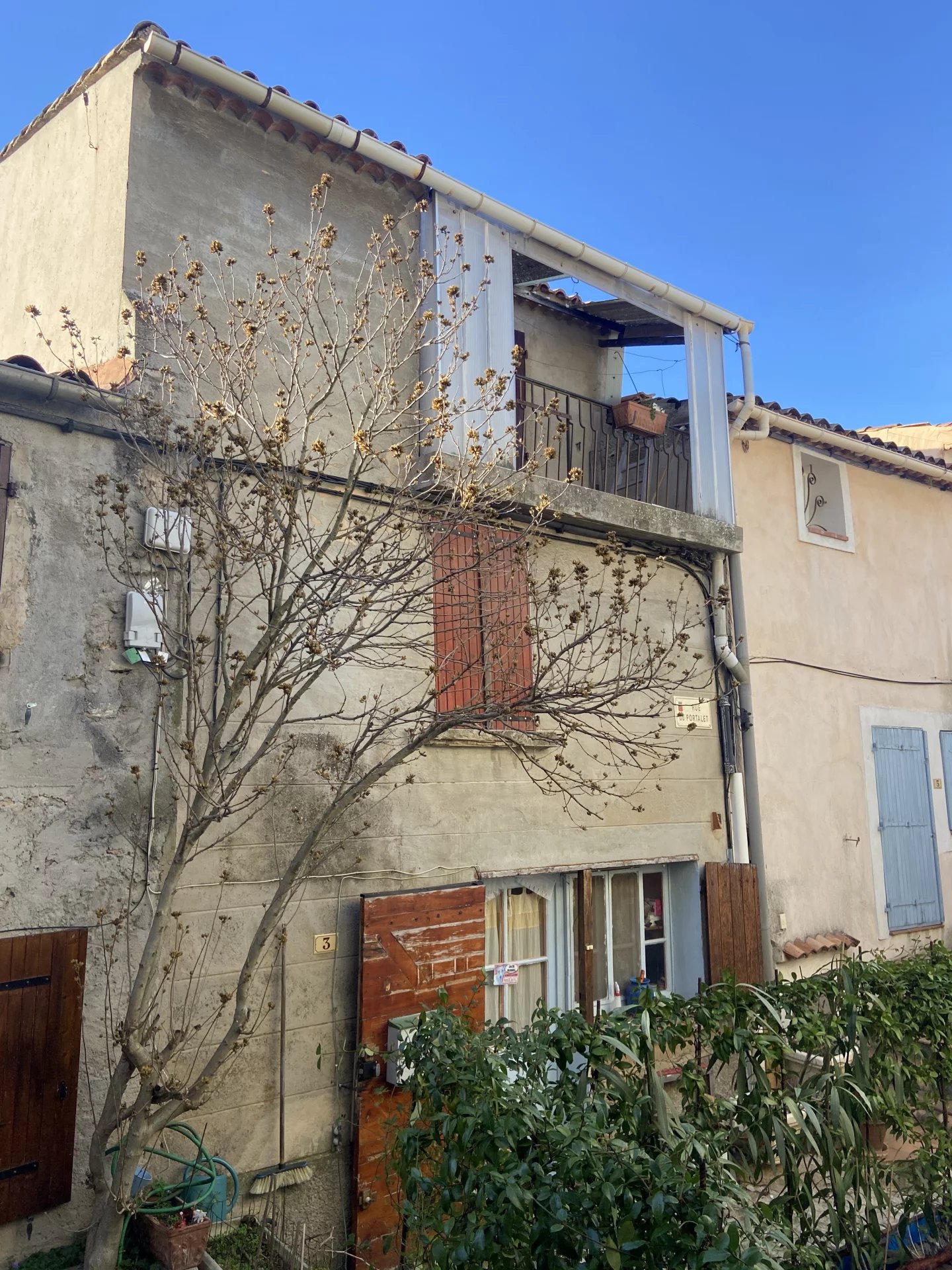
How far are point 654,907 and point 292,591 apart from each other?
432 cm

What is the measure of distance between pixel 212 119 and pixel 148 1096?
6034 millimetres

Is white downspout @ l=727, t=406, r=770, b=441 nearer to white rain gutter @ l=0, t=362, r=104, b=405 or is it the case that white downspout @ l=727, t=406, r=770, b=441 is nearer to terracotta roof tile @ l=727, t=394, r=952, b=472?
terracotta roof tile @ l=727, t=394, r=952, b=472

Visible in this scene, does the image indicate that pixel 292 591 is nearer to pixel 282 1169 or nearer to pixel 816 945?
pixel 282 1169

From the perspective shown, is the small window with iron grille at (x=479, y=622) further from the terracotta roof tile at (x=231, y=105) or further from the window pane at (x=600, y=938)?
the terracotta roof tile at (x=231, y=105)

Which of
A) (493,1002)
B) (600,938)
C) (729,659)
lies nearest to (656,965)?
(600,938)

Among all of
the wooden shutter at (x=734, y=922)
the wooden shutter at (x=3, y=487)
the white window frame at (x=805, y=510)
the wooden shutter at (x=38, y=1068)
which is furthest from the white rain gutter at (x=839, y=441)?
the wooden shutter at (x=38, y=1068)

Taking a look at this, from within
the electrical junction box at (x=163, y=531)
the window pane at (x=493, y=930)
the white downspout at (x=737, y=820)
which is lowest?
the window pane at (x=493, y=930)

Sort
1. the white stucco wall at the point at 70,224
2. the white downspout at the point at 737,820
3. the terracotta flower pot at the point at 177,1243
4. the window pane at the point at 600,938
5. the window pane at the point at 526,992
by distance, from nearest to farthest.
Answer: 1. the terracotta flower pot at the point at 177,1243
2. the white stucco wall at the point at 70,224
3. the window pane at the point at 526,992
4. the window pane at the point at 600,938
5. the white downspout at the point at 737,820

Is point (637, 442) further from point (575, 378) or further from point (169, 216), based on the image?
point (169, 216)

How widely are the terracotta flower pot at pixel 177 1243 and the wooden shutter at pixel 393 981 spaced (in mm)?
1234

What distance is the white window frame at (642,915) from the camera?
751cm

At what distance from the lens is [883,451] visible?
10.1 metres

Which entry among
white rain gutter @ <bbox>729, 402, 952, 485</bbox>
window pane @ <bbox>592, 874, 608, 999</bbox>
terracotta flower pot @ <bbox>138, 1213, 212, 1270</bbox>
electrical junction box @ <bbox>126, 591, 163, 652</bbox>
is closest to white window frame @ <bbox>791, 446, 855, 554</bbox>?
white rain gutter @ <bbox>729, 402, 952, 485</bbox>

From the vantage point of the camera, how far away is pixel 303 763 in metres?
5.85
